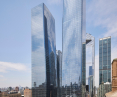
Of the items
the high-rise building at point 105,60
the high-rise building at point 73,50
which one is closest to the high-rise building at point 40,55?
the high-rise building at point 73,50

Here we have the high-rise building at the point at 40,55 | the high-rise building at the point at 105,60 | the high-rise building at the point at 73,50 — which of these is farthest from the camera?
the high-rise building at the point at 105,60

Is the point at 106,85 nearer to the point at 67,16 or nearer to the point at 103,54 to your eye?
the point at 103,54

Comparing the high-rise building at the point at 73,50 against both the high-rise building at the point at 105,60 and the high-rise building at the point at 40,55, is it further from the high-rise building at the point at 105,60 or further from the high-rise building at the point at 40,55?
the high-rise building at the point at 105,60

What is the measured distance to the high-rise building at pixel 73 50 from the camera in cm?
8181

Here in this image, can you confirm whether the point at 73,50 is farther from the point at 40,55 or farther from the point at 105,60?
the point at 105,60

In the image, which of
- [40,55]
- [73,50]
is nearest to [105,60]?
[73,50]

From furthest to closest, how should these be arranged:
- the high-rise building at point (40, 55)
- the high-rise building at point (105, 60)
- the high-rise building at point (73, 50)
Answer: the high-rise building at point (105, 60) < the high-rise building at point (73, 50) < the high-rise building at point (40, 55)

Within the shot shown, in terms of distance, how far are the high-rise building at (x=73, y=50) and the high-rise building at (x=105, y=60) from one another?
51.5 meters

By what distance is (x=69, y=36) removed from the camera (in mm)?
88062

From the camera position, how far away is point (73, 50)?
8469cm

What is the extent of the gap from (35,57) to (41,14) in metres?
32.0

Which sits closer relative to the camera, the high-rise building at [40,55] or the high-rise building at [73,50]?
the high-rise building at [40,55]

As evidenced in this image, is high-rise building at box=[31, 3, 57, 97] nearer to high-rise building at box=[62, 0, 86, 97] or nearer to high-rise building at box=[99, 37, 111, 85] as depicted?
high-rise building at box=[62, 0, 86, 97]

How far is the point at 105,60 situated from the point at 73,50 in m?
58.9
